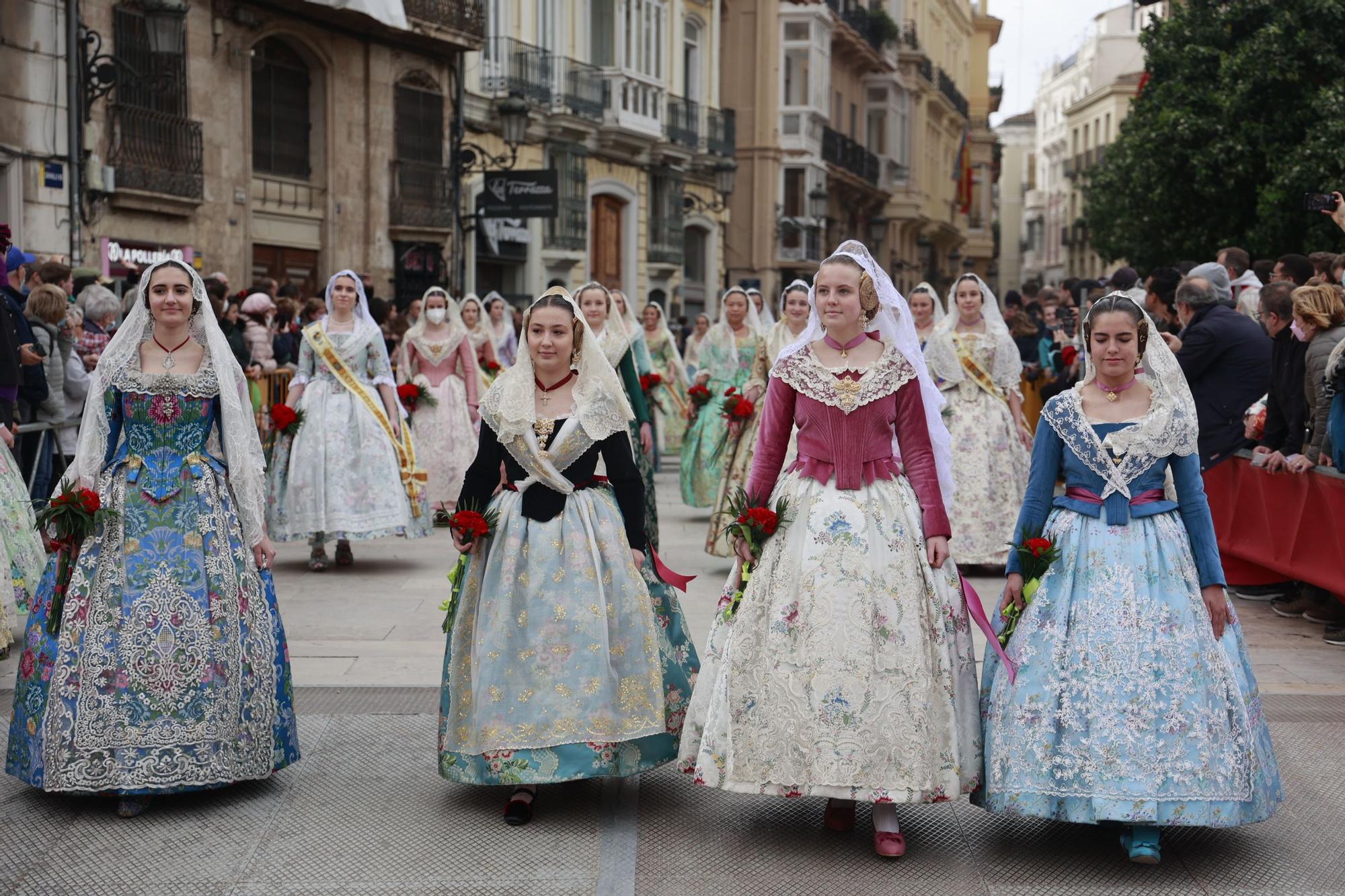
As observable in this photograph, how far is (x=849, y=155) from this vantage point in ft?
147

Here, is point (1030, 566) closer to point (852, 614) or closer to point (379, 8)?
point (852, 614)

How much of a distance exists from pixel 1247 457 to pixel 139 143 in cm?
1271

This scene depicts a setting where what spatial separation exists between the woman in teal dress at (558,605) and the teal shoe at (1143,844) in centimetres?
149

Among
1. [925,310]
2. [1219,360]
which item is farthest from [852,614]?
[925,310]

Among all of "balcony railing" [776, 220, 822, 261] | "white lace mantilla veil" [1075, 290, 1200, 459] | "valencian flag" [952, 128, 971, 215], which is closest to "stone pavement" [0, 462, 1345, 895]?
"white lace mantilla veil" [1075, 290, 1200, 459]

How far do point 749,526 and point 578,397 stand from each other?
87 centimetres

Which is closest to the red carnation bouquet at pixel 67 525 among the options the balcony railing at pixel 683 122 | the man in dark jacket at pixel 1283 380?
the man in dark jacket at pixel 1283 380

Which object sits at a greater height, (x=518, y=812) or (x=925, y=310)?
(x=925, y=310)

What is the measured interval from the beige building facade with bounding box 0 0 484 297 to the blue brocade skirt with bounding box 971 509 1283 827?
13.6m

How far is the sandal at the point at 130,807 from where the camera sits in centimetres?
527

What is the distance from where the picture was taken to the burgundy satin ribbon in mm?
5027

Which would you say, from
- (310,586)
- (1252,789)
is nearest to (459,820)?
(1252,789)

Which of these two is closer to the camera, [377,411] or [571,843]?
[571,843]

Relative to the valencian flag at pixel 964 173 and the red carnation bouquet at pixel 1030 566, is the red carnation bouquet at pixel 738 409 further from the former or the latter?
the valencian flag at pixel 964 173
